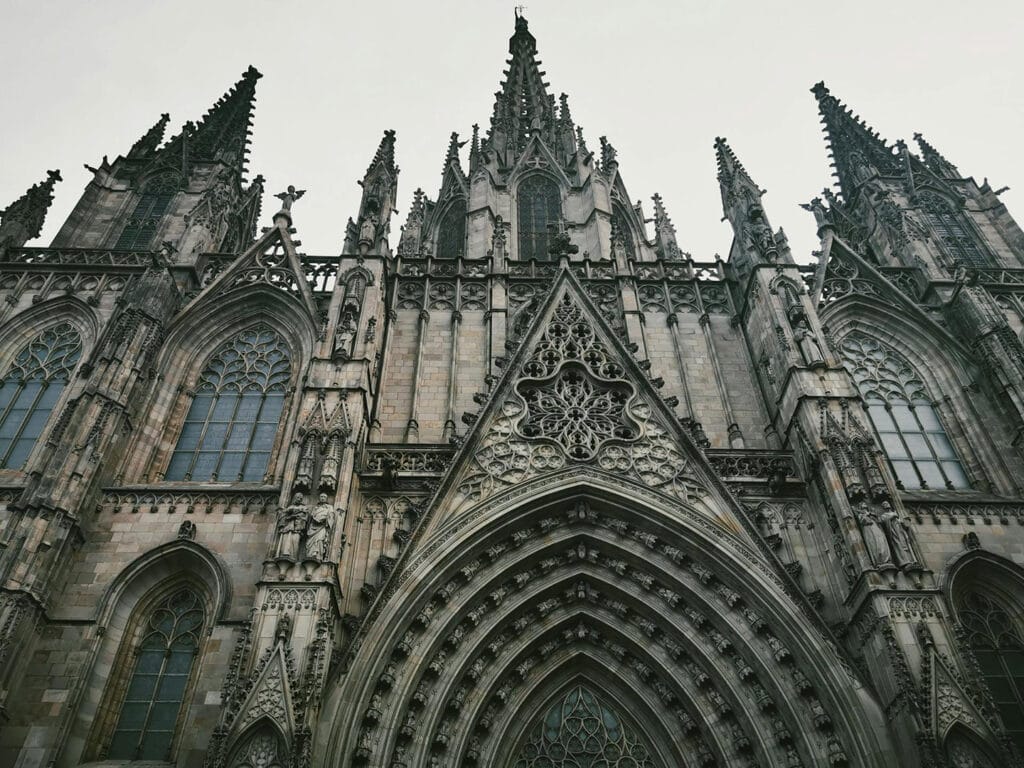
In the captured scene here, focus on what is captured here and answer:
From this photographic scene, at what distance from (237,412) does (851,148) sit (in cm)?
2326

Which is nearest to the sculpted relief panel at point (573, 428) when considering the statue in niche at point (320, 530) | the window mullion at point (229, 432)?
the statue in niche at point (320, 530)

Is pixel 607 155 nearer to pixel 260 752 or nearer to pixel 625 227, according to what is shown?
pixel 625 227

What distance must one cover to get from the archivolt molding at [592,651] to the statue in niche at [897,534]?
1764mm

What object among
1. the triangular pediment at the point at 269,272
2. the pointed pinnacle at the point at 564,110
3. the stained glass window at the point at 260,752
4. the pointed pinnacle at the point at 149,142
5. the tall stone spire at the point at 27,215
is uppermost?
the pointed pinnacle at the point at 564,110

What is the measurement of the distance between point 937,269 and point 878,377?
497 cm

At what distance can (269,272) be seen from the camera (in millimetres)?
18406

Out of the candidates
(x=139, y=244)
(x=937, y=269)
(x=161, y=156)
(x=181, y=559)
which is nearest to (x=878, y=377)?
(x=937, y=269)

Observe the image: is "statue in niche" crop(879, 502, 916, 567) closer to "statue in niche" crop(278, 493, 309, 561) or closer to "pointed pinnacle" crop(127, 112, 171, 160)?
"statue in niche" crop(278, 493, 309, 561)

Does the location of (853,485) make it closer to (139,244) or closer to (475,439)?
(475,439)

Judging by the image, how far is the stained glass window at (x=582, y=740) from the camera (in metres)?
12.4

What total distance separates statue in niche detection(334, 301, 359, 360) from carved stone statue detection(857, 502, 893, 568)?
9.23 metres

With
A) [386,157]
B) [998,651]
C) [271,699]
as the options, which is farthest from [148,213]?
[998,651]

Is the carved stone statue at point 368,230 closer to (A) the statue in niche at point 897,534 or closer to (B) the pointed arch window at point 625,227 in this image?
(B) the pointed arch window at point 625,227

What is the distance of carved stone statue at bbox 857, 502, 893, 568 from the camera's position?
11.5m
